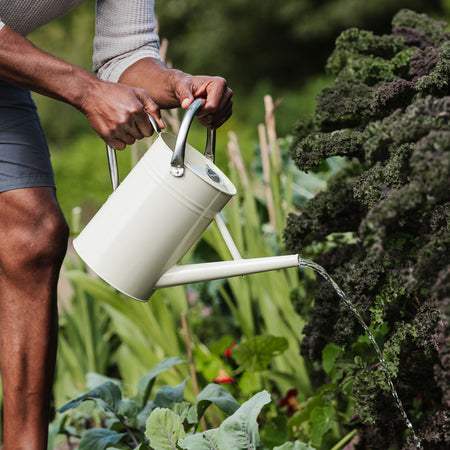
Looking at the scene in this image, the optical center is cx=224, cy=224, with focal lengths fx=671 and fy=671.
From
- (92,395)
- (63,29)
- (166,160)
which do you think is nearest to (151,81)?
(166,160)

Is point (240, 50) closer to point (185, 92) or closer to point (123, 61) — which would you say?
point (123, 61)

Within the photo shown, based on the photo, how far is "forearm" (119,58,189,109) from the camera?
61.7 inches

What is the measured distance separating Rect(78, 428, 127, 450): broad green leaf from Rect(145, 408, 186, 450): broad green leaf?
0.26 meters

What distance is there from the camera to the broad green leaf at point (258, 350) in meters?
2.01

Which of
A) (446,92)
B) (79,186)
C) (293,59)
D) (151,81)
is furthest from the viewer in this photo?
(293,59)

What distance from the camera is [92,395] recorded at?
1.74m

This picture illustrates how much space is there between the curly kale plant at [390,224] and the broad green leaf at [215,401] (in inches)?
9.5

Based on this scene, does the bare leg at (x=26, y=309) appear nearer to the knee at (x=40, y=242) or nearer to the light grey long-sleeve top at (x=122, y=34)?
the knee at (x=40, y=242)

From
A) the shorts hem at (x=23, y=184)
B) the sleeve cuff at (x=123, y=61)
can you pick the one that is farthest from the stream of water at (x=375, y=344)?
the sleeve cuff at (x=123, y=61)

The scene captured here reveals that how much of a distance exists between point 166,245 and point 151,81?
49 cm

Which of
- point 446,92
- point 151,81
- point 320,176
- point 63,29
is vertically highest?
point 63,29

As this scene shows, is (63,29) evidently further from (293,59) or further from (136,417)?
(136,417)

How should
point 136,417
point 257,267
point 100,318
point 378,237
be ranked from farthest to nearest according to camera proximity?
point 100,318
point 136,417
point 257,267
point 378,237

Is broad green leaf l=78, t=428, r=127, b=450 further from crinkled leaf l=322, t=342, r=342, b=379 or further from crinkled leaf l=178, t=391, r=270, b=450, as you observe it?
crinkled leaf l=322, t=342, r=342, b=379
